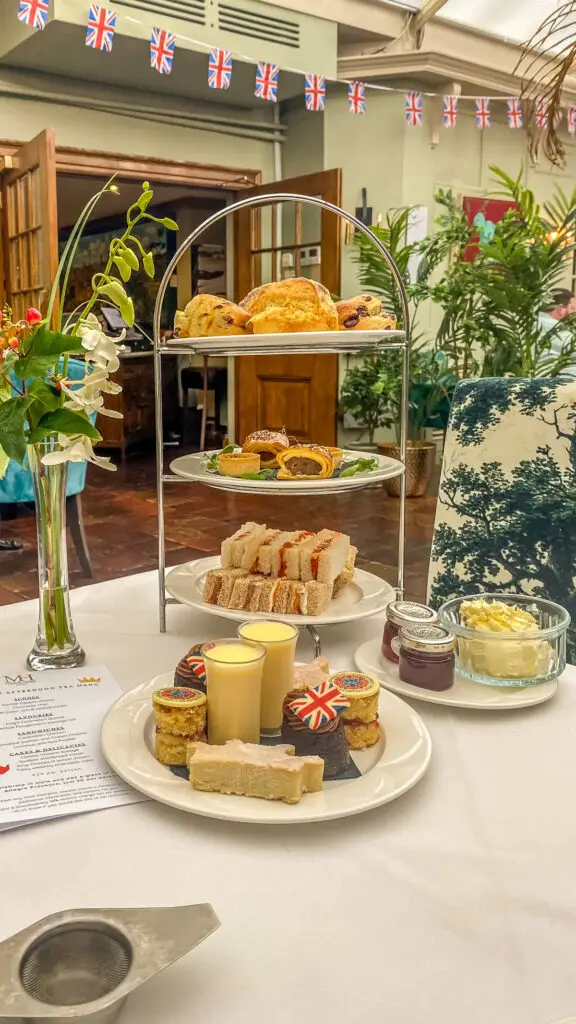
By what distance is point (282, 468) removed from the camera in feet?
4.01

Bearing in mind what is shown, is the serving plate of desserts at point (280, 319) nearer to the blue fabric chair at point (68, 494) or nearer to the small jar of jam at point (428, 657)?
the small jar of jam at point (428, 657)

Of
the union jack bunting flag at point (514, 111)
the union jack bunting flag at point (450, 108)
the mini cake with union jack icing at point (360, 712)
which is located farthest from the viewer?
the union jack bunting flag at point (514, 111)

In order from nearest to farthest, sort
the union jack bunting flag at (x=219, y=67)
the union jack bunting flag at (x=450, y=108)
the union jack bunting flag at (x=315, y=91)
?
1. the union jack bunting flag at (x=219, y=67)
2. the union jack bunting flag at (x=315, y=91)
3. the union jack bunting flag at (x=450, y=108)

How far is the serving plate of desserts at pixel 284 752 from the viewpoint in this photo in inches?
27.4

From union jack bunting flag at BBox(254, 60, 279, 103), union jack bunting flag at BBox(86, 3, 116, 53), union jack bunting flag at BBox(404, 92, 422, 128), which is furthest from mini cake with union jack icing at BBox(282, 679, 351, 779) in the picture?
union jack bunting flag at BBox(404, 92, 422, 128)

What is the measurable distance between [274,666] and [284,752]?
0.36ft

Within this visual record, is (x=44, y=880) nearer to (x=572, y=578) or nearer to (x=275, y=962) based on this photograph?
→ (x=275, y=962)

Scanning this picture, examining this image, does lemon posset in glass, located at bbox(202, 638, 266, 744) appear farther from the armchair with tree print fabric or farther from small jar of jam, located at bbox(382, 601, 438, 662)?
the armchair with tree print fabric

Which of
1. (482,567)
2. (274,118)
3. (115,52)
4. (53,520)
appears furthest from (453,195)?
(53,520)

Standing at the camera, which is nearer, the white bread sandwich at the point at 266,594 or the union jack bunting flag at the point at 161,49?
the white bread sandwich at the point at 266,594

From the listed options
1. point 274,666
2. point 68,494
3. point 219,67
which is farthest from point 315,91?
point 274,666

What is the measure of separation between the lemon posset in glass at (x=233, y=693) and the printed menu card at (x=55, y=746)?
0.10m

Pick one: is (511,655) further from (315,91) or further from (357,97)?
(357,97)

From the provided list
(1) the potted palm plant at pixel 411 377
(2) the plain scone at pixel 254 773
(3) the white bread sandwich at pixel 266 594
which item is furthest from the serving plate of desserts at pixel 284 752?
(1) the potted palm plant at pixel 411 377
